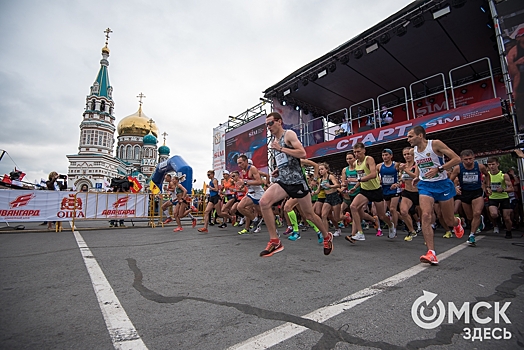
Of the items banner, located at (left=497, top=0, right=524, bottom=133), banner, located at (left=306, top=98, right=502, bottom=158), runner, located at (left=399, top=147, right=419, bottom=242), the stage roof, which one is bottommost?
runner, located at (left=399, top=147, right=419, bottom=242)

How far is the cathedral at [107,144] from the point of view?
56938mm

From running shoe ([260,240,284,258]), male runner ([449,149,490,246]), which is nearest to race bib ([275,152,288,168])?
running shoe ([260,240,284,258])

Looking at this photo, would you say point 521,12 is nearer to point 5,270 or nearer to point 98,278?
point 98,278

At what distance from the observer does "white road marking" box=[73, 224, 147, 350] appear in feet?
4.97

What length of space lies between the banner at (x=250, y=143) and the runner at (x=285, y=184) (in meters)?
13.0

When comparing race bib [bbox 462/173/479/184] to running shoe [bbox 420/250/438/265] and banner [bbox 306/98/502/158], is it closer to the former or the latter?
running shoe [bbox 420/250/438/265]

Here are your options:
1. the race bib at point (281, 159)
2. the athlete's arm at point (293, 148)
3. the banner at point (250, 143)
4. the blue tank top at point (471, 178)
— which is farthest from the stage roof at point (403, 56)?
the race bib at point (281, 159)

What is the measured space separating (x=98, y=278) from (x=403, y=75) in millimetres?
15716

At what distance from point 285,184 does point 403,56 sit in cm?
1196

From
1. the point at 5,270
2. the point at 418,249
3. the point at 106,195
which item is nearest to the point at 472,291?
the point at 418,249

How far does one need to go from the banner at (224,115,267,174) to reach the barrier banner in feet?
27.6

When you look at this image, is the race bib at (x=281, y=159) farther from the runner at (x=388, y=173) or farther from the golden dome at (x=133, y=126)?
the golden dome at (x=133, y=126)

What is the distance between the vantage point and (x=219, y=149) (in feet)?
72.3

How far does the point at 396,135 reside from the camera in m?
9.98
